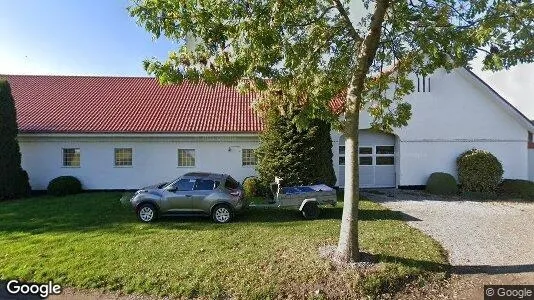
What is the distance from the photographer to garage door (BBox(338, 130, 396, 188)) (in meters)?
19.5

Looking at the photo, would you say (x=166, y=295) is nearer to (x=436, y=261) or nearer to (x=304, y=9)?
(x=436, y=261)

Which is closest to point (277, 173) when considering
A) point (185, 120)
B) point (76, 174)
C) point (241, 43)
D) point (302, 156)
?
point (302, 156)

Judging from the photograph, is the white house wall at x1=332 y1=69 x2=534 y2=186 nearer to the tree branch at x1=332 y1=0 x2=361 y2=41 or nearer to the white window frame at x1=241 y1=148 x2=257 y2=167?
the white window frame at x1=241 y1=148 x2=257 y2=167

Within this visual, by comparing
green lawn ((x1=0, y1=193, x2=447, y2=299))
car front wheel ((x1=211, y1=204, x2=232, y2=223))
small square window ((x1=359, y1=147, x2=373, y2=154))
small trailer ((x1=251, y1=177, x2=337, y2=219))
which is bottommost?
green lawn ((x1=0, y1=193, x2=447, y2=299))

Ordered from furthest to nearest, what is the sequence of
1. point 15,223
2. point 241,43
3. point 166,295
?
point 15,223 → point 241,43 → point 166,295

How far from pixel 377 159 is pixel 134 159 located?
12.0 meters

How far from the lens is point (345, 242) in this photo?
7859 millimetres

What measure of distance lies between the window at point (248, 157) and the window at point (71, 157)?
25.7 ft

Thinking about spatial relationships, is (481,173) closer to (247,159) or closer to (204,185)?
(247,159)

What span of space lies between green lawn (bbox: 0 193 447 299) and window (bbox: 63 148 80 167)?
5830mm

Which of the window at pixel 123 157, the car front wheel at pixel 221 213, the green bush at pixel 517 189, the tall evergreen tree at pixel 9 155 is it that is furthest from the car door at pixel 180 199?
the green bush at pixel 517 189

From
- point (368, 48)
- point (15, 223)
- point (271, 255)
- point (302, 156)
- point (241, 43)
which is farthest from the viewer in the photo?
point (302, 156)

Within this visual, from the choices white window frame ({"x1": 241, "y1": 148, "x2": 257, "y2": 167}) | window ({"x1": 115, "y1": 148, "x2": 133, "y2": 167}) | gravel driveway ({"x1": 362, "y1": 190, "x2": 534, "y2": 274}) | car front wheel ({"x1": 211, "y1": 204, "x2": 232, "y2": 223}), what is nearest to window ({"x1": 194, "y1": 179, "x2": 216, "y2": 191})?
car front wheel ({"x1": 211, "y1": 204, "x2": 232, "y2": 223})

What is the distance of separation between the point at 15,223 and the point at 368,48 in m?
11.2
